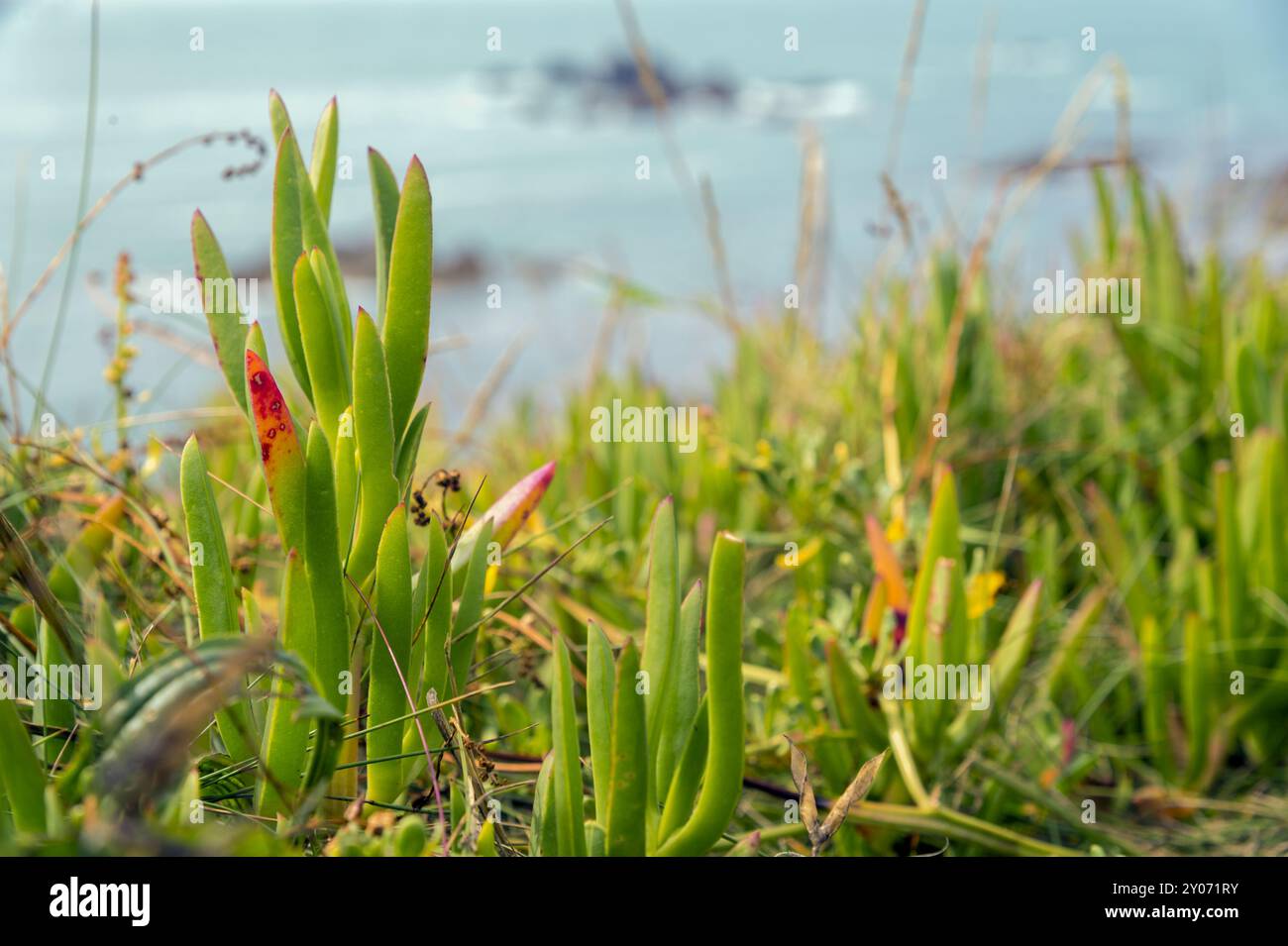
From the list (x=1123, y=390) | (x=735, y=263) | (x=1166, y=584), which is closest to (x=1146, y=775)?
(x=1166, y=584)

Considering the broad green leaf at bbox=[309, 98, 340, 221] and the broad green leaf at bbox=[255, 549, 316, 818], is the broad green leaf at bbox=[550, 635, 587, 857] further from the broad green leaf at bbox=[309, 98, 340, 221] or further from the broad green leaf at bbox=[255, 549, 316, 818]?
the broad green leaf at bbox=[309, 98, 340, 221]

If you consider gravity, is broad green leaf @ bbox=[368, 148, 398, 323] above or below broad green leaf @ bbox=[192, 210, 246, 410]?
above

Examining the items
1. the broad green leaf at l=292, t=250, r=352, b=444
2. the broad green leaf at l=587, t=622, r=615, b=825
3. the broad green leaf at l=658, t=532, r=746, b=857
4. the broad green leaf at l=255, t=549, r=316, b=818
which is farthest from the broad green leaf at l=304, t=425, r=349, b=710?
the broad green leaf at l=658, t=532, r=746, b=857

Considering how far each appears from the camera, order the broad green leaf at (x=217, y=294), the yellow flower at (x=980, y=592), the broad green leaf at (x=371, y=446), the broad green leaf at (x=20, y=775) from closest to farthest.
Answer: the broad green leaf at (x=20, y=775) < the broad green leaf at (x=371, y=446) < the broad green leaf at (x=217, y=294) < the yellow flower at (x=980, y=592)

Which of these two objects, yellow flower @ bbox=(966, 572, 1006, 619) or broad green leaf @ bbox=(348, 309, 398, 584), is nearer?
broad green leaf @ bbox=(348, 309, 398, 584)

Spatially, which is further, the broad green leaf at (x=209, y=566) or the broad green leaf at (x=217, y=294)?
the broad green leaf at (x=217, y=294)

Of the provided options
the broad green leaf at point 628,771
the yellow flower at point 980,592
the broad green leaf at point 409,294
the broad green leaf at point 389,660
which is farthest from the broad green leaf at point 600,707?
the yellow flower at point 980,592

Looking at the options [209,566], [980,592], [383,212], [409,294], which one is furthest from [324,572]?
[980,592]

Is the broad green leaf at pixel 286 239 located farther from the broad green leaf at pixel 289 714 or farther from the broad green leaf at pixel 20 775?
the broad green leaf at pixel 20 775

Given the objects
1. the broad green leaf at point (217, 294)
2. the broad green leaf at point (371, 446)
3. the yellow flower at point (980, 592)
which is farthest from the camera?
the yellow flower at point (980, 592)

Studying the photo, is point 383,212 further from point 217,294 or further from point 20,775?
point 20,775
